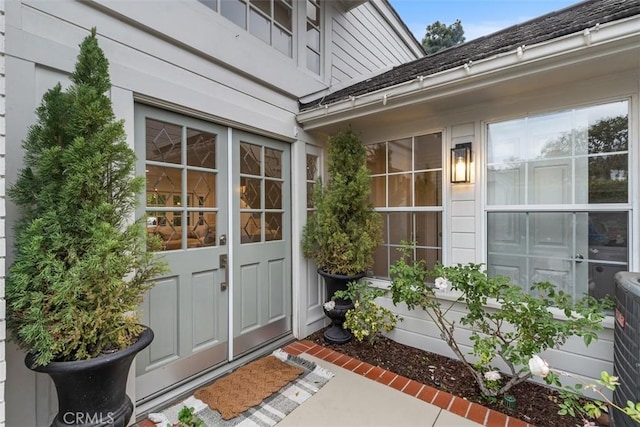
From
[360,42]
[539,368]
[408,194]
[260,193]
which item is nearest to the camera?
[539,368]

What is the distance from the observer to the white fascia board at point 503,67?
1.87 m

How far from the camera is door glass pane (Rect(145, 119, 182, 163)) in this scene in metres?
2.32

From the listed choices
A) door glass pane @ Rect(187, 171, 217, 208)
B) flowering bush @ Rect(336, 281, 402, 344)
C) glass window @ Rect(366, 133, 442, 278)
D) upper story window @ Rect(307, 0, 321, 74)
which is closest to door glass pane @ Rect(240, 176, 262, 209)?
door glass pane @ Rect(187, 171, 217, 208)

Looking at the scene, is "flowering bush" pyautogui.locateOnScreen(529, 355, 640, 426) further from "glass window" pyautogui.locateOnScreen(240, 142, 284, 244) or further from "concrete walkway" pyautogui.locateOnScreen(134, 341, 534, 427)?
"glass window" pyautogui.locateOnScreen(240, 142, 284, 244)

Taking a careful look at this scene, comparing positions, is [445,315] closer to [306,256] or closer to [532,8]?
[306,256]

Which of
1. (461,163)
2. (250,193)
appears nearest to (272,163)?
(250,193)

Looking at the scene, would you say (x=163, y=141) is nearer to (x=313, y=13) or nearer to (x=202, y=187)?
(x=202, y=187)

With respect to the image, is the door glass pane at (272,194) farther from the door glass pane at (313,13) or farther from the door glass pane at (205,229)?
the door glass pane at (313,13)

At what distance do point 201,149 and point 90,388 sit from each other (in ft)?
6.34

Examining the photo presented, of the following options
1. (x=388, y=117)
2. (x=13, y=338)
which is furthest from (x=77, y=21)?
(x=388, y=117)

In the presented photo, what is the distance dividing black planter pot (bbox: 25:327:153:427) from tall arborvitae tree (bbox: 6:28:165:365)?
3.6 inches

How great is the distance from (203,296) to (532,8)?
300 inches

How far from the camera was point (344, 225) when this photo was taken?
131 inches

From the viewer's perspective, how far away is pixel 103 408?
1572mm
